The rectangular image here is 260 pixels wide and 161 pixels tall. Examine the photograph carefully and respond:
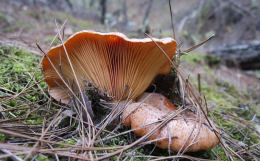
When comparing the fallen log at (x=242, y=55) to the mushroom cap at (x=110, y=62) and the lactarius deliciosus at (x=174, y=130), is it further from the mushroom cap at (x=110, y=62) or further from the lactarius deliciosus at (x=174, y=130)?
the lactarius deliciosus at (x=174, y=130)

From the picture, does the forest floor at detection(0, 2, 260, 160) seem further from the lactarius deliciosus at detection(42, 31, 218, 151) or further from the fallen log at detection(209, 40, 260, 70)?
the fallen log at detection(209, 40, 260, 70)

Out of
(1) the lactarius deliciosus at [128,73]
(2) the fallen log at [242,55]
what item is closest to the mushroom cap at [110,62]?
(1) the lactarius deliciosus at [128,73]

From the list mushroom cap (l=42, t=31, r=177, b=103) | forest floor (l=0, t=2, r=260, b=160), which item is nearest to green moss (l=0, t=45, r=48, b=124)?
forest floor (l=0, t=2, r=260, b=160)

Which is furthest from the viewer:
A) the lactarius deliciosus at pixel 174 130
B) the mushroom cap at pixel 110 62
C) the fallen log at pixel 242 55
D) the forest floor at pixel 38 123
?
the fallen log at pixel 242 55

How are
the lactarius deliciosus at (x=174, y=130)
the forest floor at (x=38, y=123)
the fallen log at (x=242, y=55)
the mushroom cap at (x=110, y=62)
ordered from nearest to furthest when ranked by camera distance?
the forest floor at (x=38, y=123) < the lactarius deliciosus at (x=174, y=130) < the mushroom cap at (x=110, y=62) < the fallen log at (x=242, y=55)

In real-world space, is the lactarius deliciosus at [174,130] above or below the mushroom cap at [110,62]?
below

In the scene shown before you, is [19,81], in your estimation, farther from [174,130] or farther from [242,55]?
[242,55]

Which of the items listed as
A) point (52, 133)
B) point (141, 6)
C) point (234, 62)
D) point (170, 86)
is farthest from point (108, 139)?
point (141, 6)
